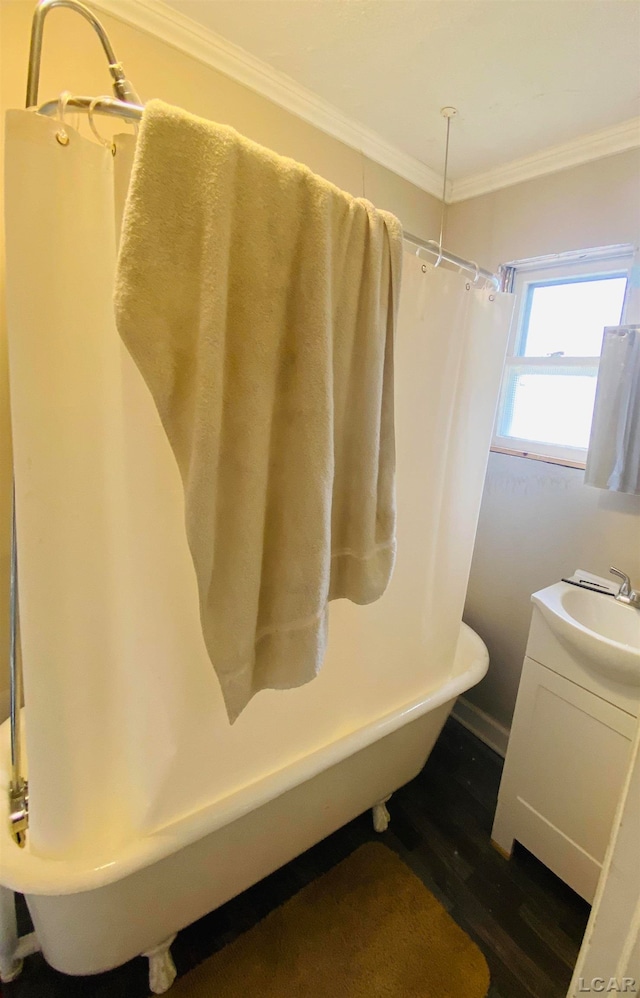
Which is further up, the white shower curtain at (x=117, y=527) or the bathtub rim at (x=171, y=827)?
the white shower curtain at (x=117, y=527)

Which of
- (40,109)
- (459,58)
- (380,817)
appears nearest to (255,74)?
(459,58)

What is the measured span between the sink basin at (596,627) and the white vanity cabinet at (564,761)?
47 millimetres

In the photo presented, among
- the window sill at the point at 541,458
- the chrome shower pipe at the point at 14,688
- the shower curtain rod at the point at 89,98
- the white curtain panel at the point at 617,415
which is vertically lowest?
the chrome shower pipe at the point at 14,688

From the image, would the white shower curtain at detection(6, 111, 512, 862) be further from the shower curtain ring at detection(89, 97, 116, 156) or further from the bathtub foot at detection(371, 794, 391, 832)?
the bathtub foot at detection(371, 794, 391, 832)

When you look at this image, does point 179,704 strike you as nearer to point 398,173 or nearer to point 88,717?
point 88,717

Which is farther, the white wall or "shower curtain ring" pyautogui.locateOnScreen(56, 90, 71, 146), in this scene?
the white wall

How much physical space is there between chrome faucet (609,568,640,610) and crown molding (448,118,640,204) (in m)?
1.39

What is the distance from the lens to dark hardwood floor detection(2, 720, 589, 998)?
117 cm

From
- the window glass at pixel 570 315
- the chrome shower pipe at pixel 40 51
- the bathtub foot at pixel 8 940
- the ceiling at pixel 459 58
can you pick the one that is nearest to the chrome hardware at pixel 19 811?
the bathtub foot at pixel 8 940

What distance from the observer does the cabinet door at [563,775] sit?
4.16 feet

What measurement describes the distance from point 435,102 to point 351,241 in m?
1.14

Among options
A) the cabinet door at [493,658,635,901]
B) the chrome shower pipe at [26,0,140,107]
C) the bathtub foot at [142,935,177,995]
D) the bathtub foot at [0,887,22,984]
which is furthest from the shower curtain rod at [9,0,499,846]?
the cabinet door at [493,658,635,901]

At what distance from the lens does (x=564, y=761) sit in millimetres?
1368

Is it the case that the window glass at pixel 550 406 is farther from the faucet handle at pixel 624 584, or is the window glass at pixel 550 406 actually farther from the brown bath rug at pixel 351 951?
the brown bath rug at pixel 351 951
